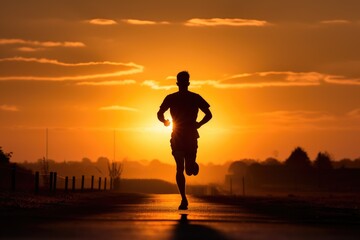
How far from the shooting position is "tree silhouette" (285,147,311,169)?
159175 mm

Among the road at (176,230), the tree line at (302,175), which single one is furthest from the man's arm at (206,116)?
the tree line at (302,175)

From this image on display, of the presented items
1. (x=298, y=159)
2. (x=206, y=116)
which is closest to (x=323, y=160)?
(x=298, y=159)

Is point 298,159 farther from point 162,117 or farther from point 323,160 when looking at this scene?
point 162,117

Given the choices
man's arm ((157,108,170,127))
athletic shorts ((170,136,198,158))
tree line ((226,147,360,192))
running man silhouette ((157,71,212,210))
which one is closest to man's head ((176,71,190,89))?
running man silhouette ((157,71,212,210))

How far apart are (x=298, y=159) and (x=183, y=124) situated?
5941 inches

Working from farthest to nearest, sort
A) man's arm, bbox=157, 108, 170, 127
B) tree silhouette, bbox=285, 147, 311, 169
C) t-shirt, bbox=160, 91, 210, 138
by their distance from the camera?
tree silhouette, bbox=285, 147, 311, 169 < man's arm, bbox=157, 108, 170, 127 < t-shirt, bbox=160, 91, 210, 138

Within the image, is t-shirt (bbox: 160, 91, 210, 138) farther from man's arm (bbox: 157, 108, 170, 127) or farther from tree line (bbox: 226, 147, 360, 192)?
tree line (bbox: 226, 147, 360, 192)

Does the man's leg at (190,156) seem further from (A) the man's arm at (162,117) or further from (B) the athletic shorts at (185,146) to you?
(A) the man's arm at (162,117)

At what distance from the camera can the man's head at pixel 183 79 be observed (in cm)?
1384

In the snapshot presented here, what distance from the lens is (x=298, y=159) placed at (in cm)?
16225

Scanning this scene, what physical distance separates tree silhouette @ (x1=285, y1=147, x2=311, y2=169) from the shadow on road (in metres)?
150

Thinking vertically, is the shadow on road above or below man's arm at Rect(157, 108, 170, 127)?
below

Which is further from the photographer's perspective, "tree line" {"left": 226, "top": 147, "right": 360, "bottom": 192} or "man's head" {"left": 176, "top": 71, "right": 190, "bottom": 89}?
"tree line" {"left": 226, "top": 147, "right": 360, "bottom": 192}

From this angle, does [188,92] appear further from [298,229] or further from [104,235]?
[104,235]
